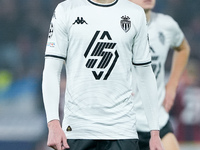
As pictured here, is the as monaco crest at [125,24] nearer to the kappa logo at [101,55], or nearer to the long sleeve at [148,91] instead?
the kappa logo at [101,55]

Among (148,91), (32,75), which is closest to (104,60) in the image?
(148,91)

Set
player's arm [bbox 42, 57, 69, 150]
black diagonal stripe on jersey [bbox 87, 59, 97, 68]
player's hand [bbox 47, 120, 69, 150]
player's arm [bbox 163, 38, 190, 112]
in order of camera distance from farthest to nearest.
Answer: player's arm [bbox 163, 38, 190, 112] < black diagonal stripe on jersey [bbox 87, 59, 97, 68] < player's arm [bbox 42, 57, 69, 150] < player's hand [bbox 47, 120, 69, 150]

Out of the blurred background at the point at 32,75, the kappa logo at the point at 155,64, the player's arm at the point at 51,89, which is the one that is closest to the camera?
the player's arm at the point at 51,89

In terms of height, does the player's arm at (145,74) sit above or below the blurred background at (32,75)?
above

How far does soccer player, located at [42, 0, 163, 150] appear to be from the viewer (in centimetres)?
359

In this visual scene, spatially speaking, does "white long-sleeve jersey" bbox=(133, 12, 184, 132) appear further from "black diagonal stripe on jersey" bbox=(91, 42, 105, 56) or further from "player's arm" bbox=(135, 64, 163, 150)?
"black diagonal stripe on jersey" bbox=(91, 42, 105, 56)

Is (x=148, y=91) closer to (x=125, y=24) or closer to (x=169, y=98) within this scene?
(x=125, y=24)

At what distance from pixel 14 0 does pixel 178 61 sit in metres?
6.13

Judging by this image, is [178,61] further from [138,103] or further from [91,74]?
[91,74]

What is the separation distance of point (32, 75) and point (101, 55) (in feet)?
22.1

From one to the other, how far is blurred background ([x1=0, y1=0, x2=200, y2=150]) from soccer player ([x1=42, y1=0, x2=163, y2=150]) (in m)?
5.56

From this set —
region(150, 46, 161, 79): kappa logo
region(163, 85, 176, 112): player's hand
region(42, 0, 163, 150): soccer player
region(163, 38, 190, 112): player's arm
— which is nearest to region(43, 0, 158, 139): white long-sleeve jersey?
region(42, 0, 163, 150): soccer player

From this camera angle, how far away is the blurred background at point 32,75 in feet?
30.5

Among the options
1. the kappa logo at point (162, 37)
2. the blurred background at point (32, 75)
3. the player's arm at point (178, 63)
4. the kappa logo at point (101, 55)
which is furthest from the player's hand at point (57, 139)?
the blurred background at point (32, 75)
